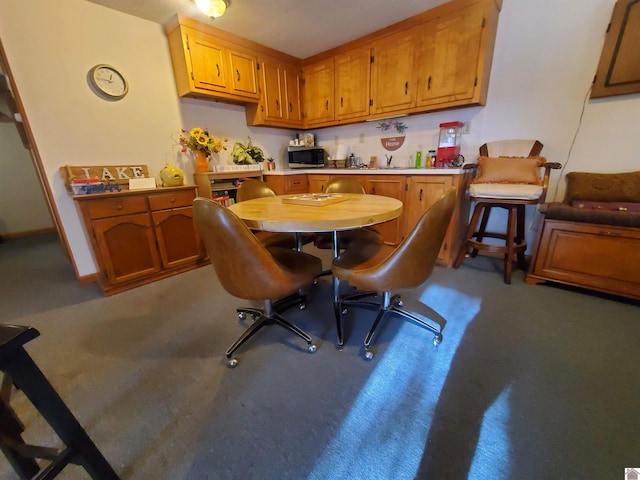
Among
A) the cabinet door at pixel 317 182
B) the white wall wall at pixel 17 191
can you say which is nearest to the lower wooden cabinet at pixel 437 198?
the cabinet door at pixel 317 182

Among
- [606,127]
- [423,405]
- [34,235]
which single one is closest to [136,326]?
[423,405]

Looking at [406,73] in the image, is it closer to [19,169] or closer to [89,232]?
[89,232]

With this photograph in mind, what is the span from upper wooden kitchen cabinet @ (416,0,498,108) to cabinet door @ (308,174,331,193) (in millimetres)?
1401

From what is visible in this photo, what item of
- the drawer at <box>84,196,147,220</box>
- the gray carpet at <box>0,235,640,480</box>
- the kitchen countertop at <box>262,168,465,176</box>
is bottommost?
the gray carpet at <box>0,235,640,480</box>

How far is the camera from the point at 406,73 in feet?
8.64

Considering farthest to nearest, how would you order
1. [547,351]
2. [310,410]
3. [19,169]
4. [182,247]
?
[19,169]
[182,247]
[547,351]
[310,410]

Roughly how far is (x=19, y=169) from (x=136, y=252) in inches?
155

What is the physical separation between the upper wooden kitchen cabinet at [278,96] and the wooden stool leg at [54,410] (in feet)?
10.3

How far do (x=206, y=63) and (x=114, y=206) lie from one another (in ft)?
5.63

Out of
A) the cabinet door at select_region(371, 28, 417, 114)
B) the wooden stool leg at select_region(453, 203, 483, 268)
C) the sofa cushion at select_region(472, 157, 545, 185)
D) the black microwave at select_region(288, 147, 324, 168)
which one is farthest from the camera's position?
the black microwave at select_region(288, 147, 324, 168)

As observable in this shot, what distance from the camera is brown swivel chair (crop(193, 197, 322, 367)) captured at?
107 cm

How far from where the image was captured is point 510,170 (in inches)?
87.7

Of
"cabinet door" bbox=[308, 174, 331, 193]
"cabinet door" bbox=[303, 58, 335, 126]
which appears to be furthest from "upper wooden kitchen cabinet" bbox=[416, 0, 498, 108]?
"cabinet door" bbox=[308, 174, 331, 193]

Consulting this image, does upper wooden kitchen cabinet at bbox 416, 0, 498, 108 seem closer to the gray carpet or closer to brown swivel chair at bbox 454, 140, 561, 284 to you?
brown swivel chair at bbox 454, 140, 561, 284
